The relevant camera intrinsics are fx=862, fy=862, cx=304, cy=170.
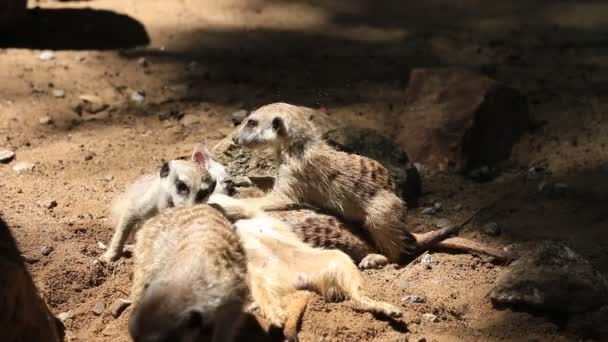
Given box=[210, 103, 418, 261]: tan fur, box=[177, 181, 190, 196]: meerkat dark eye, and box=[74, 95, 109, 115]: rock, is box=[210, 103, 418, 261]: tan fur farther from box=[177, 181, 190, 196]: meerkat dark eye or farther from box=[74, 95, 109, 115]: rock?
box=[74, 95, 109, 115]: rock

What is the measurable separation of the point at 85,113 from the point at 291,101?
1.20 m

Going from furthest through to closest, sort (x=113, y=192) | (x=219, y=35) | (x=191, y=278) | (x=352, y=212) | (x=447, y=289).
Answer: (x=219, y=35)
(x=113, y=192)
(x=352, y=212)
(x=447, y=289)
(x=191, y=278)

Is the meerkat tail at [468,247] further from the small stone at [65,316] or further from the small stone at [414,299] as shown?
the small stone at [65,316]

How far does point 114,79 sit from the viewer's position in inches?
209

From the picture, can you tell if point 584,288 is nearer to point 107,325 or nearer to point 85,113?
point 107,325

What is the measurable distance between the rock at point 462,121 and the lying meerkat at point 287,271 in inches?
55.9

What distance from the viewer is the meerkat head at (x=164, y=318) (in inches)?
93.0

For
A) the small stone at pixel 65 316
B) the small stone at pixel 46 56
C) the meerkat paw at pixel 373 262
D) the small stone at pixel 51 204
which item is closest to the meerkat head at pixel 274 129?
the meerkat paw at pixel 373 262

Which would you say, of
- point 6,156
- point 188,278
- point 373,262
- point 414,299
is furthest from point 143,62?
point 188,278

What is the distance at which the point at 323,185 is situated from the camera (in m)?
3.80

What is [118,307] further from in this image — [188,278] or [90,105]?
[90,105]

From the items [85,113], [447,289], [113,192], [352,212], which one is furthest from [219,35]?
[447,289]

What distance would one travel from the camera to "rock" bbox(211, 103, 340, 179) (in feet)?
13.4

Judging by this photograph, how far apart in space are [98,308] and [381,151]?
1.62 meters
